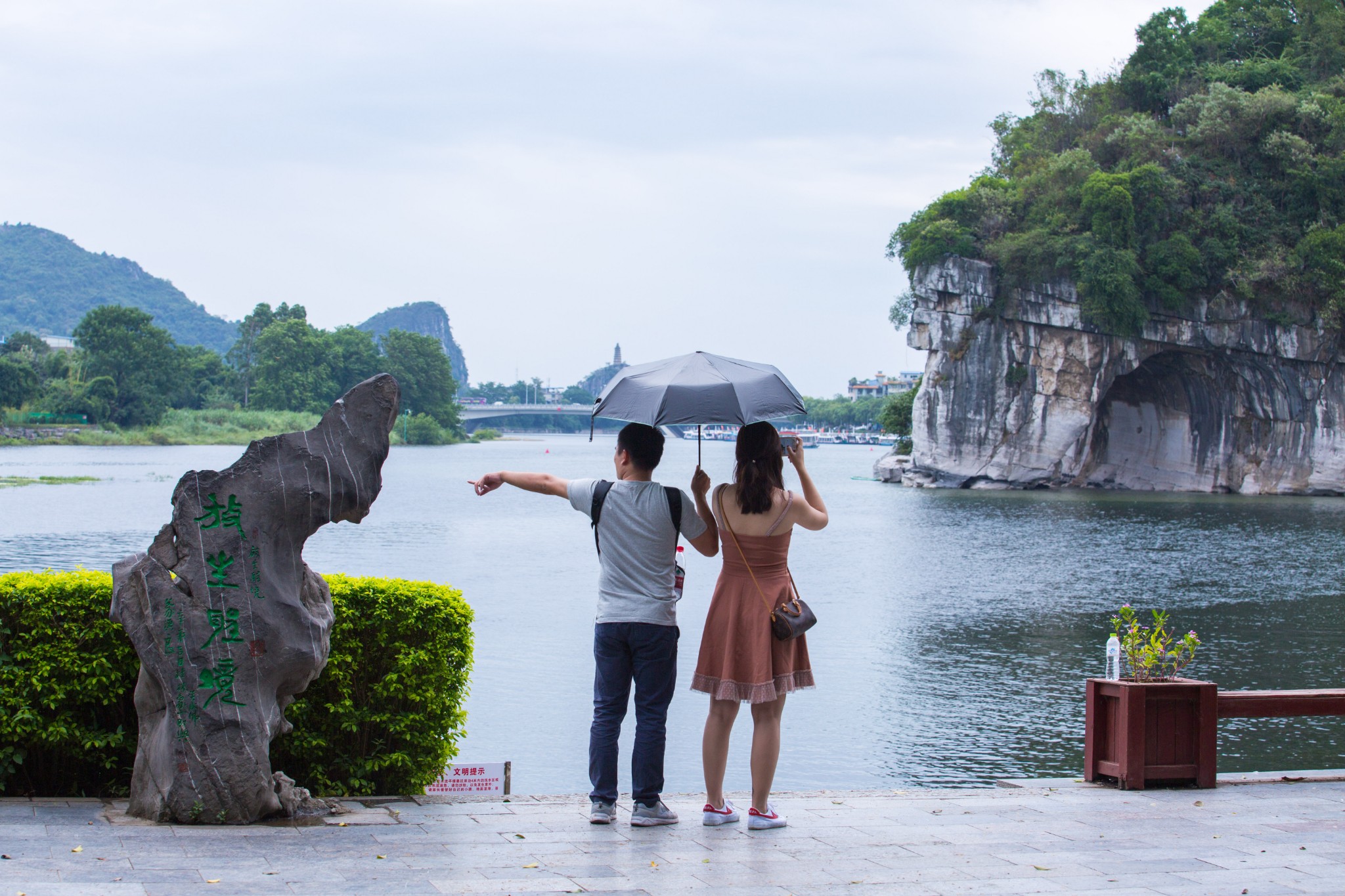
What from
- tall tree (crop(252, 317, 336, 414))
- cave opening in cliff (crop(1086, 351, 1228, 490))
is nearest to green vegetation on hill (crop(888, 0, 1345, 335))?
cave opening in cliff (crop(1086, 351, 1228, 490))

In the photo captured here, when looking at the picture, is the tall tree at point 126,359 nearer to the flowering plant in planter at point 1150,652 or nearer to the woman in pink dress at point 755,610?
the flowering plant in planter at point 1150,652

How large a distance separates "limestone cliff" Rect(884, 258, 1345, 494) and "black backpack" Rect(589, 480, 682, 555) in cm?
5334

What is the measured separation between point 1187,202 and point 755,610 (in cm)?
5549

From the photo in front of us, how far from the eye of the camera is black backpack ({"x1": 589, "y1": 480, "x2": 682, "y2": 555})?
5.28m

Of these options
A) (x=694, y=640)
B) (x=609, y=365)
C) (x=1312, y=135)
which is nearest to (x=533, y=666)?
(x=694, y=640)

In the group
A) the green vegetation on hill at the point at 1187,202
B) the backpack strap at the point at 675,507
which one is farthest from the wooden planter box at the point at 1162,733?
the green vegetation on hill at the point at 1187,202

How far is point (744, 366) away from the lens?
561 cm

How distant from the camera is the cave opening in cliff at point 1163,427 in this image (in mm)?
57188

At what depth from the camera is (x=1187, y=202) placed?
5438 cm

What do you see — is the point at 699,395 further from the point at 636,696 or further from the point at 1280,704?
the point at 1280,704

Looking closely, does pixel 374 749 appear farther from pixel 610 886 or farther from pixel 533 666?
pixel 533 666

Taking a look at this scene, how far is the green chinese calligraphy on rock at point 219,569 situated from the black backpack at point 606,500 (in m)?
1.62

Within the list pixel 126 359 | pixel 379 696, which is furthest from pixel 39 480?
pixel 379 696

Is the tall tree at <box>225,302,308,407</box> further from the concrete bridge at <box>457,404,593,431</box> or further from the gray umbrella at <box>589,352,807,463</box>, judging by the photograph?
the gray umbrella at <box>589,352,807,463</box>
